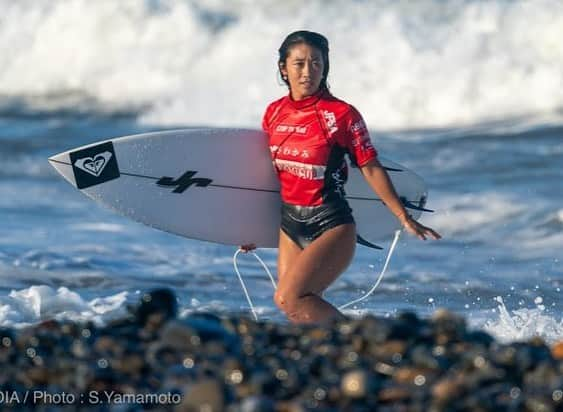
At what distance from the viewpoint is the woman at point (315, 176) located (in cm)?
566

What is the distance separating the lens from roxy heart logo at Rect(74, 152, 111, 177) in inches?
257

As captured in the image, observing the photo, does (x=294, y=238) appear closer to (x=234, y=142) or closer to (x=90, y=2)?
(x=234, y=142)

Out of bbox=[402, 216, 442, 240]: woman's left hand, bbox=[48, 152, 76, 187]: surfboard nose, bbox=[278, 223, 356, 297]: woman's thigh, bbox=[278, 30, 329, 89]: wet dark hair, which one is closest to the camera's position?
bbox=[402, 216, 442, 240]: woman's left hand

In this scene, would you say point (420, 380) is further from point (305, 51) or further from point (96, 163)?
point (96, 163)

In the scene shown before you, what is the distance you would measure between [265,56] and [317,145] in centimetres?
1393

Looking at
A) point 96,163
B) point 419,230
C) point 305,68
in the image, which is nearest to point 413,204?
point 419,230

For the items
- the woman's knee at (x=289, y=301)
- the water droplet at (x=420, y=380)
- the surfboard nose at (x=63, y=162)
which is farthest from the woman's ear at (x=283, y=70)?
the water droplet at (x=420, y=380)

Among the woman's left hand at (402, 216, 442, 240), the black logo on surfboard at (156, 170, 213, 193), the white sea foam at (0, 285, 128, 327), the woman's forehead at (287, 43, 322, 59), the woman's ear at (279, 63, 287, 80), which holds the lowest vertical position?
the white sea foam at (0, 285, 128, 327)

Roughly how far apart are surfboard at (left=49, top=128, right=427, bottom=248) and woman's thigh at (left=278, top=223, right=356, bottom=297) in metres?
0.72

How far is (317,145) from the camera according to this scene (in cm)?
569

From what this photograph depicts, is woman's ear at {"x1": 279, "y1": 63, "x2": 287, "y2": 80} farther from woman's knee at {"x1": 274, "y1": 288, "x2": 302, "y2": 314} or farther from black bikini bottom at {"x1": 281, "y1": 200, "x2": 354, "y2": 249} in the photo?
woman's knee at {"x1": 274, "y1": 288, "x2": 302, "y2": 314}

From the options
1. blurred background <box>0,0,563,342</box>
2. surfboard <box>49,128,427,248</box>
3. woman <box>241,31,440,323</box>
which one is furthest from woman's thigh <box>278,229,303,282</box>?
blurred background <box>0,0,563,342</box>

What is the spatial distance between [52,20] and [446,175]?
37.2 feet

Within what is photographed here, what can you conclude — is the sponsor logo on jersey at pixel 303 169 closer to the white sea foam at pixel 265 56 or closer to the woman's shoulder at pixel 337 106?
the woman's shoulder at pixel 337 106
